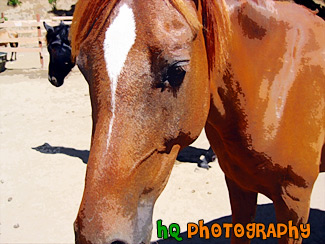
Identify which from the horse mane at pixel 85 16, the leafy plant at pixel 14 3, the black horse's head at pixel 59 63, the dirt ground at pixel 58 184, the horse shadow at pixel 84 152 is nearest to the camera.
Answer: the horse mane at pixel 85 16

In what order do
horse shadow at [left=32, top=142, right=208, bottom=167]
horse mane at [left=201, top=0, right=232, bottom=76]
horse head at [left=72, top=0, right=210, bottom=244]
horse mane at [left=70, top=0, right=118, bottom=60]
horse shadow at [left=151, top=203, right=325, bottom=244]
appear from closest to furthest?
horse head at [left=72, top=0, right=210, bottom=244] < horse mane at [left=70, top=0, right=118, bottom=60] < horse mane at [left=201, top=0, right=232, bottom=76] < horse shadow at [left=151, top=203, right=325, bottom=244] < horse shadow at [left=32, top=142, right=208, bottom=167]

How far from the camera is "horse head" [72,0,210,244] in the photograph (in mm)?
936

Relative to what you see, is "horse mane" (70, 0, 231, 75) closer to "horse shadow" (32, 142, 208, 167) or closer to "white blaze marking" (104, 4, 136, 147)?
"white blaze marking" (104, 4, 136, 147)

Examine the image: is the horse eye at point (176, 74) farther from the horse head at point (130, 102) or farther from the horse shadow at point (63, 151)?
the horse shadow at point (63, 151)

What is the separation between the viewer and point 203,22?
115cm

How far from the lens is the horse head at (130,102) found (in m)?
0.94

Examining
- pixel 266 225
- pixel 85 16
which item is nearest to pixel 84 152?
pixel 266 225

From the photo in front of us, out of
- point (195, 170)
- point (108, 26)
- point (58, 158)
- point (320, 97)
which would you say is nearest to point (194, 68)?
point (108, 26)

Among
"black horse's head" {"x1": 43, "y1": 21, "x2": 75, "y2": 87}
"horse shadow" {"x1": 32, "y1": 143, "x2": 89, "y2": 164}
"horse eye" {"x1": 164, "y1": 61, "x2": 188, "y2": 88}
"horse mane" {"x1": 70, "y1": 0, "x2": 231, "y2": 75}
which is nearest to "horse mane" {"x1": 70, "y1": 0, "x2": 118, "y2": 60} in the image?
"horse mane" {"x1": 70, "y1": 0, "x2": 231, "y2": 75}

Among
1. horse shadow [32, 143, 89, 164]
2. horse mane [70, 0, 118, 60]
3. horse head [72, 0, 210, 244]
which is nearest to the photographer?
horse head [72, 0, 210, 244]

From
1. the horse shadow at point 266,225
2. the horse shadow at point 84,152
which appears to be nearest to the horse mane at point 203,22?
the horse shadow at point 266,225

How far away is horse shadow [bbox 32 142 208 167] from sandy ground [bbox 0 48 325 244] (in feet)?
0.05

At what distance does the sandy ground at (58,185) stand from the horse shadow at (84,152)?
0.6 inches

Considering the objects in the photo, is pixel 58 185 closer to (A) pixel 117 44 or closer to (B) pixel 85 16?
(B) pixel 85 16
